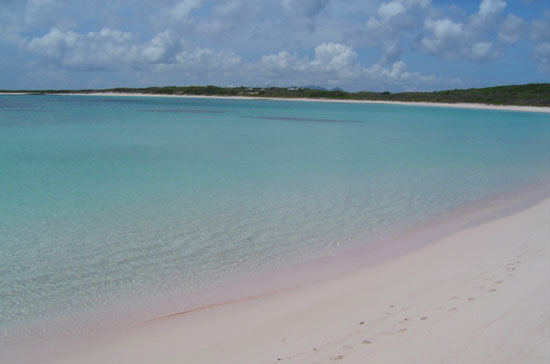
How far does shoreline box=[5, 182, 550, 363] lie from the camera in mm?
4195

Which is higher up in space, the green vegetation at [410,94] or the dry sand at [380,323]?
the green vegetation at [410,94]

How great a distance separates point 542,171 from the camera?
46.9ft

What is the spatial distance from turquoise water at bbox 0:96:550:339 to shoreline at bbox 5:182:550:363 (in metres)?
0.39

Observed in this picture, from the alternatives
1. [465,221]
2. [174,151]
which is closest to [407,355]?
[465,221]

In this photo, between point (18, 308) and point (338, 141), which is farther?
point (338, 141)

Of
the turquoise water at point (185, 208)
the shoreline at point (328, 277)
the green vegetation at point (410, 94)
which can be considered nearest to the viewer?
the shoreline at point (328, 277)

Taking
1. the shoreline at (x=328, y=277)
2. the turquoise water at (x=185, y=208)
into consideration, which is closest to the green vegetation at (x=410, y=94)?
the turquoise water at (x=185, y=208)

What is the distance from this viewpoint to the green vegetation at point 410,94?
70.0m

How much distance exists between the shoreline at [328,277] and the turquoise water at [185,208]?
15.4 inches

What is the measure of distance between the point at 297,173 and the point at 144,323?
29.1ft

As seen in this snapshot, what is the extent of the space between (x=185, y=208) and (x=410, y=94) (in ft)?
303

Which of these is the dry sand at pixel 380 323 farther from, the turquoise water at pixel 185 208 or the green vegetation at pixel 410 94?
the green vegetation at pixel 410 94

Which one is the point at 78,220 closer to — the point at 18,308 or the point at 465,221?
the point at 18,308

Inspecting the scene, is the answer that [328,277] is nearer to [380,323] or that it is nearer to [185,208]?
[380,323]
